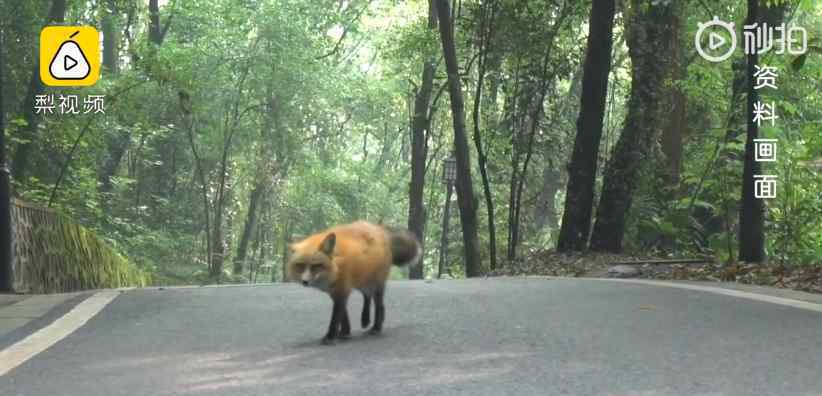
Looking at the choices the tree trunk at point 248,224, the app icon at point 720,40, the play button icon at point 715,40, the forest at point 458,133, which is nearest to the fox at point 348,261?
the forest at point 458,133

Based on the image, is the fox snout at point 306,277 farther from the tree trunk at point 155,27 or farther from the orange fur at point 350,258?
the tree trunk at point 155,27

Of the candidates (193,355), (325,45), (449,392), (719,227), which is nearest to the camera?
Answer: (449,392)

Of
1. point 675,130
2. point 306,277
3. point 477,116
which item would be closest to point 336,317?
point 306,277

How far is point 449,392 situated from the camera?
224 inches

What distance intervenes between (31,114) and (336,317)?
18.9 m

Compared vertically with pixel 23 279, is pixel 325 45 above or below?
above

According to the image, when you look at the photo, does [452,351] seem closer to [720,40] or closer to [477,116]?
[477,116]

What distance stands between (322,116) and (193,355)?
3963 cm

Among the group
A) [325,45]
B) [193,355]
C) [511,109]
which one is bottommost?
[193,355]

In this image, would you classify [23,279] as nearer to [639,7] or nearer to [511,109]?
[639,7]

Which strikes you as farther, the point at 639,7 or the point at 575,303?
the point at 639,7

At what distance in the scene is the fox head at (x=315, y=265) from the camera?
681 cm

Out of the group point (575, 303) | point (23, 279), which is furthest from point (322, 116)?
point (575, 303)

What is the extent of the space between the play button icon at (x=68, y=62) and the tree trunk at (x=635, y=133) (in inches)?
481
